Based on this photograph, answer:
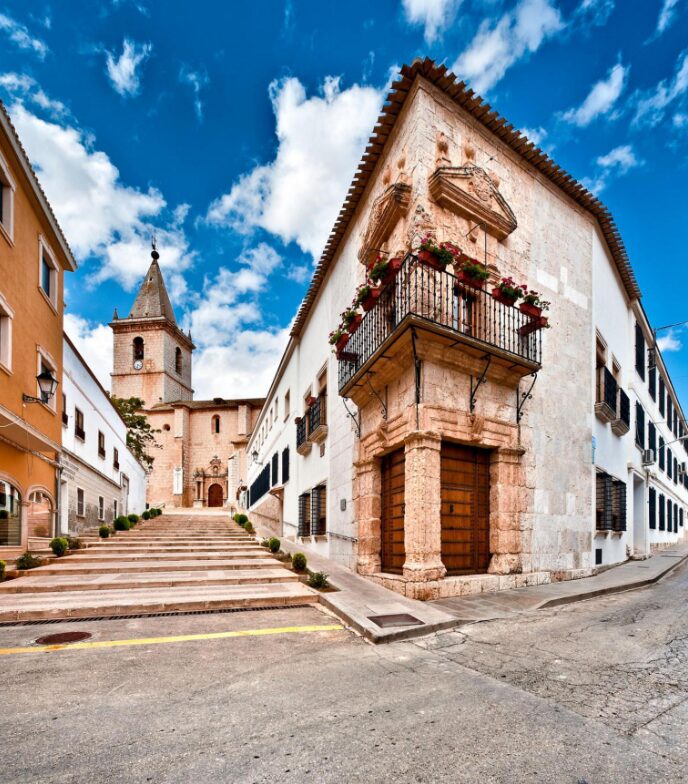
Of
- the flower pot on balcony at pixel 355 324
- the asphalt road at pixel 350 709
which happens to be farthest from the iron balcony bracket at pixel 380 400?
the asphalt road at pixel 350 709

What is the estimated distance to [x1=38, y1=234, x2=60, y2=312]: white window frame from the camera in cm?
1122

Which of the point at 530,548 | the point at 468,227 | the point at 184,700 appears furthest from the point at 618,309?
the point at 184,700

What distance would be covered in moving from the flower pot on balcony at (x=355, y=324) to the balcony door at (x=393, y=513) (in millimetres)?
2719

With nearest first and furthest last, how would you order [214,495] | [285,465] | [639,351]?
[639,351] → [285,465] → [214,495]

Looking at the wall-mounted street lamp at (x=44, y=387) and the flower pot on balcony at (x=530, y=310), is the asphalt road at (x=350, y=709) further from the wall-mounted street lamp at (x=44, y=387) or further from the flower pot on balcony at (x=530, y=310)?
the wall-mounted street lamp at (x=44, y=387)

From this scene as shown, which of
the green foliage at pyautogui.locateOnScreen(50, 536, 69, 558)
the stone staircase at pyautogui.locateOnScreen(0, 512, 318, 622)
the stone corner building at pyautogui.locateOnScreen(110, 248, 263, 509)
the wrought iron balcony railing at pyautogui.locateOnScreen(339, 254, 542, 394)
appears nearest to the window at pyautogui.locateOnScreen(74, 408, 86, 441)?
the stone staircase at pyautogui.locateOnScreen(0, 512, 318, 622)

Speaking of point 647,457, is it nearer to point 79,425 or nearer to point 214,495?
point 79,425

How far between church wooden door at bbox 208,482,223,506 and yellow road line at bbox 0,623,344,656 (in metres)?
44.5

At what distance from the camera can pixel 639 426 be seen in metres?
16.4

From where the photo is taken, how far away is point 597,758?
267cm

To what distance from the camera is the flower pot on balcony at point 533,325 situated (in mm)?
8742

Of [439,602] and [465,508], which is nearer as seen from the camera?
[439,602]

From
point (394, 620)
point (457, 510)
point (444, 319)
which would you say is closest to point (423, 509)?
point (457, 510)

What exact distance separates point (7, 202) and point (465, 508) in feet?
35.9
